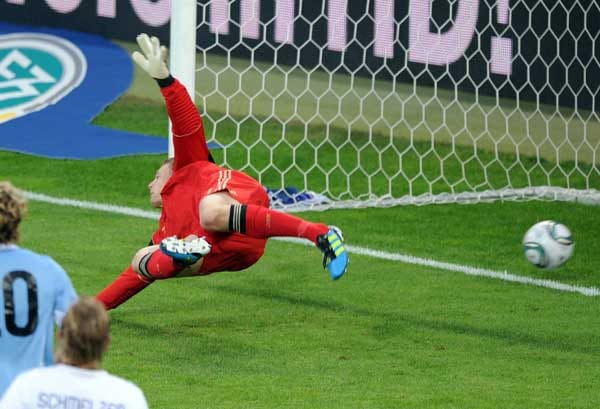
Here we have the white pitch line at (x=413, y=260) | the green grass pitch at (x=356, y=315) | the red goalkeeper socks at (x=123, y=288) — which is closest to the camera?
the green grass pitch at (x=356, y=315)

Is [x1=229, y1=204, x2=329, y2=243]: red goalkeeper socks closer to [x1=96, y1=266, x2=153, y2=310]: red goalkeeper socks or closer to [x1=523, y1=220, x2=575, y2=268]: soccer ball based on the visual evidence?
[x1=96, y1=266, x2=153, y2=310]: red goalkeeper socks

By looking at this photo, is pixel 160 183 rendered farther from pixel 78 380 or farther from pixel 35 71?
pixel 35 71

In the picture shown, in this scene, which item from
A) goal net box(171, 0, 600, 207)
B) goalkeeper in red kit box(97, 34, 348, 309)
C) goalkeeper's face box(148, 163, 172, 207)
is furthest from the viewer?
goal net box(171, 0, 600, 207)

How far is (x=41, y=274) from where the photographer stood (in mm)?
4203

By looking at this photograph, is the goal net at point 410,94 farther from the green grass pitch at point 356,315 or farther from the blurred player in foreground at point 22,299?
the blurred player in foreground at point 22,299

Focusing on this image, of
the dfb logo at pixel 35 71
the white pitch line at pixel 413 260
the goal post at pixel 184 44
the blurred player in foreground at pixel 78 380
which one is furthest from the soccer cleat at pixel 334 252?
the dfb logo at pixel 35 71

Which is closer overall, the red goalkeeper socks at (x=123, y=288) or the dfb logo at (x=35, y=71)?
the red goalkeeper socks at (x=123, y=288)

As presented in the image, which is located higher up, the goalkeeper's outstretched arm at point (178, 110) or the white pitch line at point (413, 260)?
the goalkeeper's outstretched arm at point (178, 110)

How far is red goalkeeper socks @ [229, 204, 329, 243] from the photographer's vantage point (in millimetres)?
6707

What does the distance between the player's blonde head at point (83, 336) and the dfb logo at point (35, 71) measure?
8885 millimetres

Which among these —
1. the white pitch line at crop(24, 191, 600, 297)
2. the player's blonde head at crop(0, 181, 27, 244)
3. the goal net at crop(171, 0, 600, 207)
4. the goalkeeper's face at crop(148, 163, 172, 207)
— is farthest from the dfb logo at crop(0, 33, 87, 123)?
the player's blonde head at crop(0, 181, 27, 244)

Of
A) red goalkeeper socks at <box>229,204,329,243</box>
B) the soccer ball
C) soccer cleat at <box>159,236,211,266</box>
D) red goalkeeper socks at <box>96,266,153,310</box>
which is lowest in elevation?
red goalkeeper socks at <box>96,266,153,310</box>

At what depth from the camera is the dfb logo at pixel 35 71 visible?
41.7 ft

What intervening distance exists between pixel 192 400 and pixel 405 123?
6716 mm
